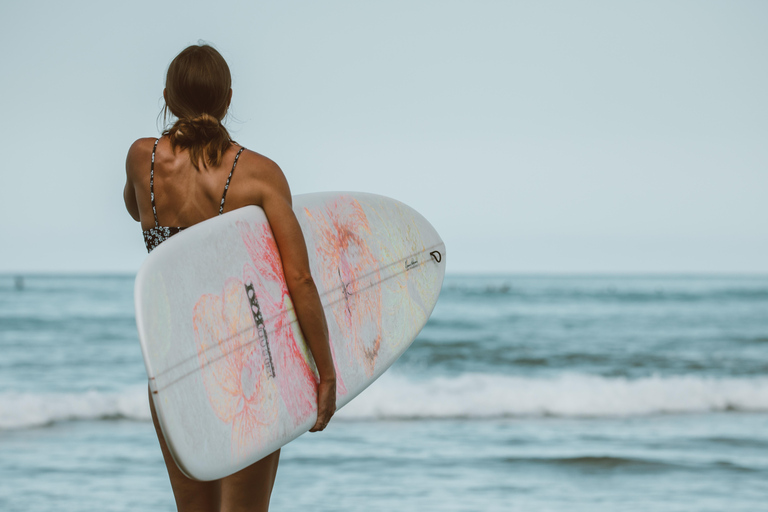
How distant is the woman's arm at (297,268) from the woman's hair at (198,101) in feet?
0.39

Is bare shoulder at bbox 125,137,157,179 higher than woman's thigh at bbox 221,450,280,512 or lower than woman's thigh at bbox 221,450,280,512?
higher

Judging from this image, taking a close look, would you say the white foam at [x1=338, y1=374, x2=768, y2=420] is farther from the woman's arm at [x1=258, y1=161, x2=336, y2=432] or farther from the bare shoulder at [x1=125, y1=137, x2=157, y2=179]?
the bare shoulder at [x1=125, y1=137, x2=157, y2=179]

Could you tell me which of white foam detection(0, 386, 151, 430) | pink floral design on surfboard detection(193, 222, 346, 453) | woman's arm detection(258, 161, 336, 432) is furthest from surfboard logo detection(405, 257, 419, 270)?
white foam detection(0, 386, 151, 430)

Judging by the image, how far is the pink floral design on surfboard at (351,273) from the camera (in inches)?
74.7

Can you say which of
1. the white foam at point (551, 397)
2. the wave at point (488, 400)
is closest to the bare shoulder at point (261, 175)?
the wave at point (488, 400)

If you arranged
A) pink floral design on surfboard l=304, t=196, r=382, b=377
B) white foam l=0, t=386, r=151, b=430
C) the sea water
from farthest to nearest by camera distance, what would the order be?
1. white foam l=0, t=386, r=151, b=430
2. the sea water
3. pink floral design on surfboard l=304, t=196, r=382, b=377

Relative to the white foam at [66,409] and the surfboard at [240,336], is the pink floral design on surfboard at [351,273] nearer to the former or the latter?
the surfboard at [240,336]

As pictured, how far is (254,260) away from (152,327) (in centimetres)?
31

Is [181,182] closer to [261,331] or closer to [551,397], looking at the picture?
[261,331]

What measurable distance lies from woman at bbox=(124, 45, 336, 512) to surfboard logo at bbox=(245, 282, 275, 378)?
14 cm

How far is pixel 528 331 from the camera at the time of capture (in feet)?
44.0

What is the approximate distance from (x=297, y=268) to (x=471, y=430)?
441cm

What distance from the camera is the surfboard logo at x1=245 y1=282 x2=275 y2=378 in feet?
4.96

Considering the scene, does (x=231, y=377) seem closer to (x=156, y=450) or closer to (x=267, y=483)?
(x=267, y=483)
